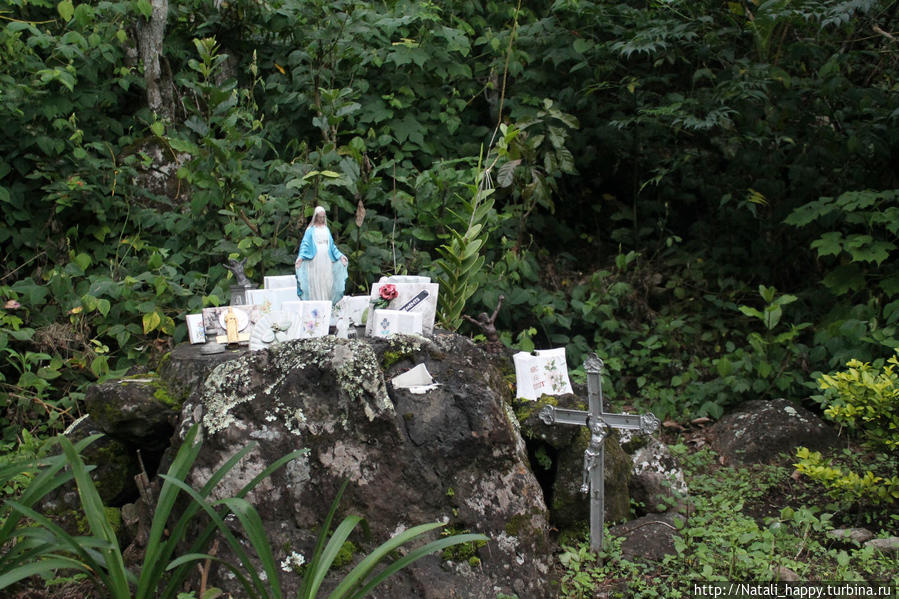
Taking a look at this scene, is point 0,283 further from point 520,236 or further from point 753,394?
point 753,394

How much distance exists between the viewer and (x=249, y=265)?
478cm

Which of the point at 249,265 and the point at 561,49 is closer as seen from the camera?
the point at 249,265

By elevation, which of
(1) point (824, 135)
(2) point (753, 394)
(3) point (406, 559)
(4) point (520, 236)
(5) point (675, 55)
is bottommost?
(2) point (753, 394)

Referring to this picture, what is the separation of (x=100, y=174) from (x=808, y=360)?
551cm

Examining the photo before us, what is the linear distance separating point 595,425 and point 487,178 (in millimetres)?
2240

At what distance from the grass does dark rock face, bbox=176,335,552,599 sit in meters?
0.31

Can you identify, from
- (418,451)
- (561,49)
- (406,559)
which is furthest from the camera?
(561,49)

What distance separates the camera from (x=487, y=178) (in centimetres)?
494

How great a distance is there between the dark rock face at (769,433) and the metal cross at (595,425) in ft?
4.97

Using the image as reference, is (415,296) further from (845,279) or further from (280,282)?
(845,279)

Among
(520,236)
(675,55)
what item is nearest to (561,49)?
(675,55)

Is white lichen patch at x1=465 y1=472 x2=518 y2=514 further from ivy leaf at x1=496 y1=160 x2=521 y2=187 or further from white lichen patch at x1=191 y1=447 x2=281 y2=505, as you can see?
ivy leaf at x1=496 y1=160 x2=521 y2=187

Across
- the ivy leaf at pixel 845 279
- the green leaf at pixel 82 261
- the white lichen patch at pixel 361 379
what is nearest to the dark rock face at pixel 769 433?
the ivy leaf at pixel 845 279

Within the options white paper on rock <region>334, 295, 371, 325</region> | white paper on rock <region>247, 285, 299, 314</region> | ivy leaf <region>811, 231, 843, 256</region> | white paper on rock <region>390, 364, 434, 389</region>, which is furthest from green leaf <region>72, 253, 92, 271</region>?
ivy leaf <region>811, 231, 843, 256</region>
